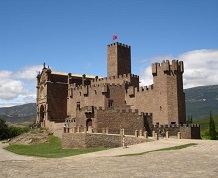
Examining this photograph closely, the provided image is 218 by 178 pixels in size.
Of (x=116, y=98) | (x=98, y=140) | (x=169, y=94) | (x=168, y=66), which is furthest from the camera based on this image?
(x=116, y=98)

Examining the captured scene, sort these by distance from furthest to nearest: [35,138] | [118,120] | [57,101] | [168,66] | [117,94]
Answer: [57,101] → [117,94] → [35,138] → [168,66] → [118,120]

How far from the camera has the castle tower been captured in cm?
5875

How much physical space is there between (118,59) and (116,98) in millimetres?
10126

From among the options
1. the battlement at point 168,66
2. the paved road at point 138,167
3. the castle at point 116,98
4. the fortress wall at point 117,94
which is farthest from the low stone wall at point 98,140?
the fortress wall at point 117,94

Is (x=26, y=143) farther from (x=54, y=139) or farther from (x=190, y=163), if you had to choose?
(x=190, y=163)

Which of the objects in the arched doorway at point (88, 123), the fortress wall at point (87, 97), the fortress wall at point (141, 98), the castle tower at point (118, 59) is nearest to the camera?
the arched doorway at point (88, 123)

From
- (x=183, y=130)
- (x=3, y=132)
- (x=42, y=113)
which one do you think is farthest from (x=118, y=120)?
(x=3, y=132)

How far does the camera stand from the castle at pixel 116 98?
127 feet

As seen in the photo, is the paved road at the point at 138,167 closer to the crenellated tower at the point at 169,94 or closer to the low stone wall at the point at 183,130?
the low stone wall at the point at 183,130

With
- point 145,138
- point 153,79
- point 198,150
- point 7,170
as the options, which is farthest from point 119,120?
point 7,170

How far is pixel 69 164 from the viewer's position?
19.4 meters

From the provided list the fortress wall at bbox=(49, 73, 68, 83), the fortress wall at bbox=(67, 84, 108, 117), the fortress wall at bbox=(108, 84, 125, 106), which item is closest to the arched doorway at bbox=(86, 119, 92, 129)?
the fortress wall at bbox=(67, 84, 108, 117)

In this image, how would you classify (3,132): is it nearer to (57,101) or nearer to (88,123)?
(57,101)

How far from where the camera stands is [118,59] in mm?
58875
